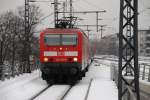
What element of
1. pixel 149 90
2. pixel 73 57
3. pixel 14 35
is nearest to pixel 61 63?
pixel 73 57

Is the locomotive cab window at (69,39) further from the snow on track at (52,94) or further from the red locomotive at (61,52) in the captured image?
the snow on track at (52,94)

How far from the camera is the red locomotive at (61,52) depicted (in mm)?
23875

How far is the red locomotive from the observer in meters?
23.9

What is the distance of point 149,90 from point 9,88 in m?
9.30

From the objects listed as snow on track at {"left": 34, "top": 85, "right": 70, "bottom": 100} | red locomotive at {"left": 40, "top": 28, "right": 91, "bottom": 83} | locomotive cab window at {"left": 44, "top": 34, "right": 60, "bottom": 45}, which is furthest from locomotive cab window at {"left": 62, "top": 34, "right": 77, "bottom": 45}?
snow on track at {"left": 34, "top": 85, "right": 70, "bottom": 100}

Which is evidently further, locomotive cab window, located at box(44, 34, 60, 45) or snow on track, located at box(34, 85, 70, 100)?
locomotive cab window, located at box(44, 34, 60, 45)

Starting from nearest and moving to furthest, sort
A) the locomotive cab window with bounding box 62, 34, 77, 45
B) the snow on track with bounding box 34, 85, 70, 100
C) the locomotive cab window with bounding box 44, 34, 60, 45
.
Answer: the snow on track with bounding box 34, 85, 70, 100, the locomotive cab window with bounding box 62, 34, 77, 45, the locomotive cab window with bounding box 44, 34, 60, 45

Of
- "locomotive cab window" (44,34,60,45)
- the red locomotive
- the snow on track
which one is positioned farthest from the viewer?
"locomotive cab window" (44,34,60,45)

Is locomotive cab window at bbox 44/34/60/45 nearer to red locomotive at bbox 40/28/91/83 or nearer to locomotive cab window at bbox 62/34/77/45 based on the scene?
red locomotive at bbox 40/28/91/83

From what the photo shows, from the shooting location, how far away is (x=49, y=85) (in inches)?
953

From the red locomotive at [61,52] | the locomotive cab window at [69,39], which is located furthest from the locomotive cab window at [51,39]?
the locomotive cab window at [69,39]

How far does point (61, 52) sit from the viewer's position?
2403 cm

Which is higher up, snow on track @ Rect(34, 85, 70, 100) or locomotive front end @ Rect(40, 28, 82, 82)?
locomotive front end @ Rect(40, 28, 82, 82)

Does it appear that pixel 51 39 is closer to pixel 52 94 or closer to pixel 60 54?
pixel 60 54
